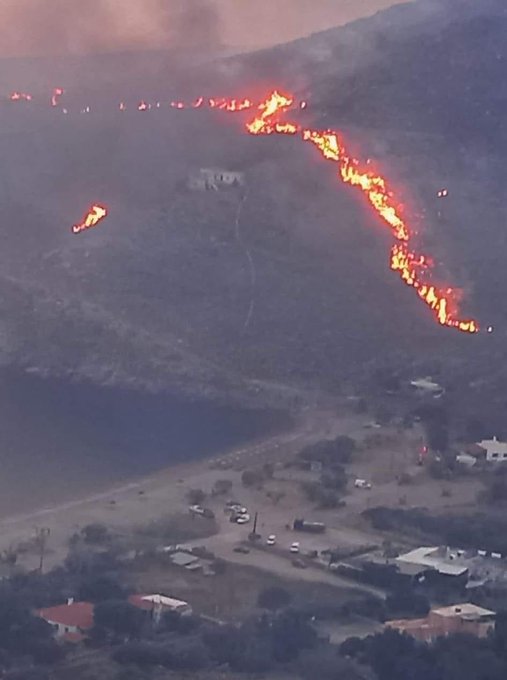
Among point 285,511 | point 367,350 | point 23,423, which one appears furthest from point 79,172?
point 285,511

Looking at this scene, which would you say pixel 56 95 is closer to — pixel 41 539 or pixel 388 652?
pixel 41 539

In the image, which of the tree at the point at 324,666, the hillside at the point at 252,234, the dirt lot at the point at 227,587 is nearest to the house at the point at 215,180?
the hillside at the point at 252,234

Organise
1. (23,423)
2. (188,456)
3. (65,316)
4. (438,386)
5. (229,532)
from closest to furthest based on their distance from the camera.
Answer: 1. (229,532)
2. (188,456)
3. (23,423)
4. (438,386)
5. (65,316)

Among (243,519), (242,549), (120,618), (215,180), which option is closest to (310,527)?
(243,519)

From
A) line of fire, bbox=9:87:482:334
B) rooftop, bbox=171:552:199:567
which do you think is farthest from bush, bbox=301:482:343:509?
line of fire, bbox=9:87:482:334

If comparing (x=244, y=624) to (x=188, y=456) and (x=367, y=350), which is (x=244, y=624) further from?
(x=367, y=350)

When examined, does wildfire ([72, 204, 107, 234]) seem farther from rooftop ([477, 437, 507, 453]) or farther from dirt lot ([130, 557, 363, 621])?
dirt lot ([130, 557, 363, 621])
